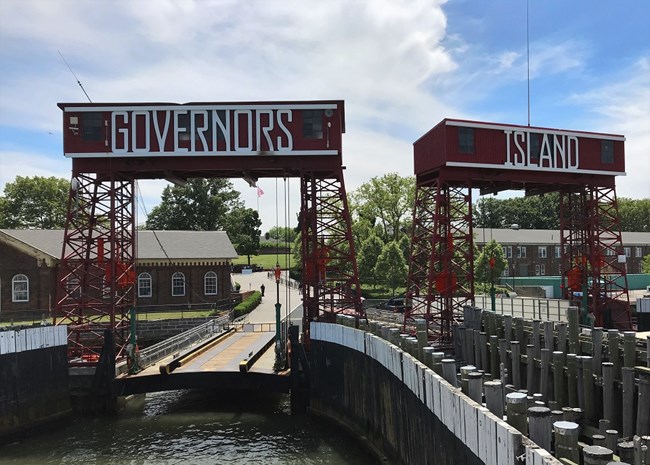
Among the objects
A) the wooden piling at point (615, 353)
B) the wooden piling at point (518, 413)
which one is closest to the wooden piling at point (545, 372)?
the wooden piling at point (615, 353)

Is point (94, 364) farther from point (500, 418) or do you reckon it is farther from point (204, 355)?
point (500, 418)

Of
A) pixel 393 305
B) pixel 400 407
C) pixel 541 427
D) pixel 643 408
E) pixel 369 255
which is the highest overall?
pixel 369 255

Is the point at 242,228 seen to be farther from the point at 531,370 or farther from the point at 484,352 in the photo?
the point at 531,370

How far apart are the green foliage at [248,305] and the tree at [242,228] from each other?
105ft

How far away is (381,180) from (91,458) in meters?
50.8

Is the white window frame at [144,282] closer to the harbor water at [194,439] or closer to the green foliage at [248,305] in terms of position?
the green foliage at [248,305]

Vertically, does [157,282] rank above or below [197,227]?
below

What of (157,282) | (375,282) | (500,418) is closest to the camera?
(500,418)

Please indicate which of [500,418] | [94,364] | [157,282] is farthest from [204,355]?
[157,282]

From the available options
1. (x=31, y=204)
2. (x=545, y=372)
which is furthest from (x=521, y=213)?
(x=545, y=372)

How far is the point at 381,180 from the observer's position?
62719 millimetres

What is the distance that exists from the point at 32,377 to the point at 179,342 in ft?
23.0

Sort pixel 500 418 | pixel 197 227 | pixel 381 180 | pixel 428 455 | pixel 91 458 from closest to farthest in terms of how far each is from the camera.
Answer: pixel 500 418, pixel 428 455, pixel 91 458, pixel 381 180, pixel 197 227

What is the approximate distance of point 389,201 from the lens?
62219mm
